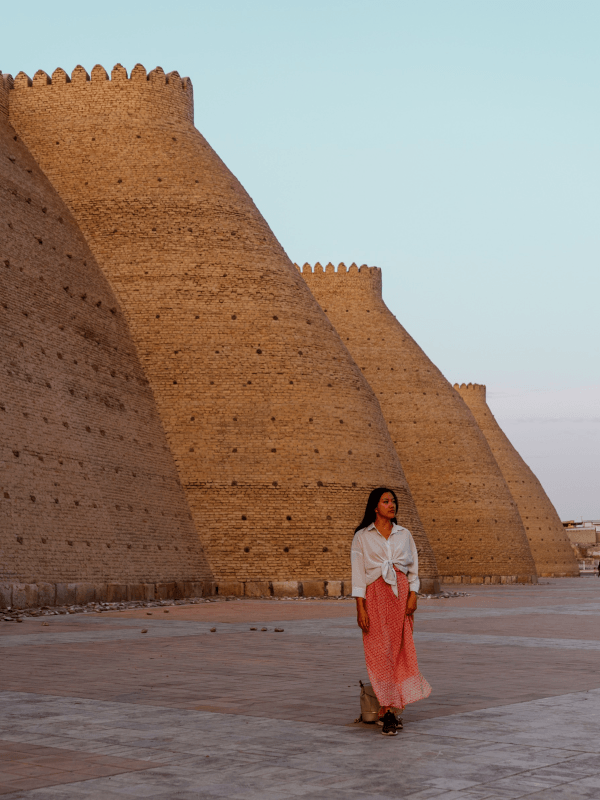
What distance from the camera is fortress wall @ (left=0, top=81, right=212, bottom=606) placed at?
19172mm

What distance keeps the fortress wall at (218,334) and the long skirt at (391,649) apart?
18.8 meters

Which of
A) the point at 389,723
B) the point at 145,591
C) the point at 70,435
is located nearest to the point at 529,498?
the point at 145,591

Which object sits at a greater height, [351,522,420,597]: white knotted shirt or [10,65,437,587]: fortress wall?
[10,65,437,587]: fortress wall

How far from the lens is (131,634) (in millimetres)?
12484

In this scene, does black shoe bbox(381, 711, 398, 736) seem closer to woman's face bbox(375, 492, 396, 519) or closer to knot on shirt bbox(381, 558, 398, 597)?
knot on shirt bbox(381, 558, 398, 597)

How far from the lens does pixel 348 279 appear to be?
1553 inches

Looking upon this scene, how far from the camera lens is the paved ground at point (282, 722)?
173 inches

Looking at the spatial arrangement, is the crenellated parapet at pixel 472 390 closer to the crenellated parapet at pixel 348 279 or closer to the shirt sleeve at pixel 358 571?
the crenellated parapet at pixel 348 279

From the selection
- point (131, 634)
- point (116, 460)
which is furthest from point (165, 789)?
point (116, 460)

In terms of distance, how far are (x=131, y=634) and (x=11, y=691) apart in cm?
542

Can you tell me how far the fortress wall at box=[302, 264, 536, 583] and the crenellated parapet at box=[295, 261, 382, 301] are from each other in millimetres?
36

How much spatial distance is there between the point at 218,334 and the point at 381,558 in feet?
66.5

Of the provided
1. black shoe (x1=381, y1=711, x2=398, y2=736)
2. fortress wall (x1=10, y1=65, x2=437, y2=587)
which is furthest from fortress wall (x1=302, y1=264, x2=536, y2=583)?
black shoe (x1=381, y1=711, x2=398, y2=736)

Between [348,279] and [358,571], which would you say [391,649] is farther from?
[348,279]
